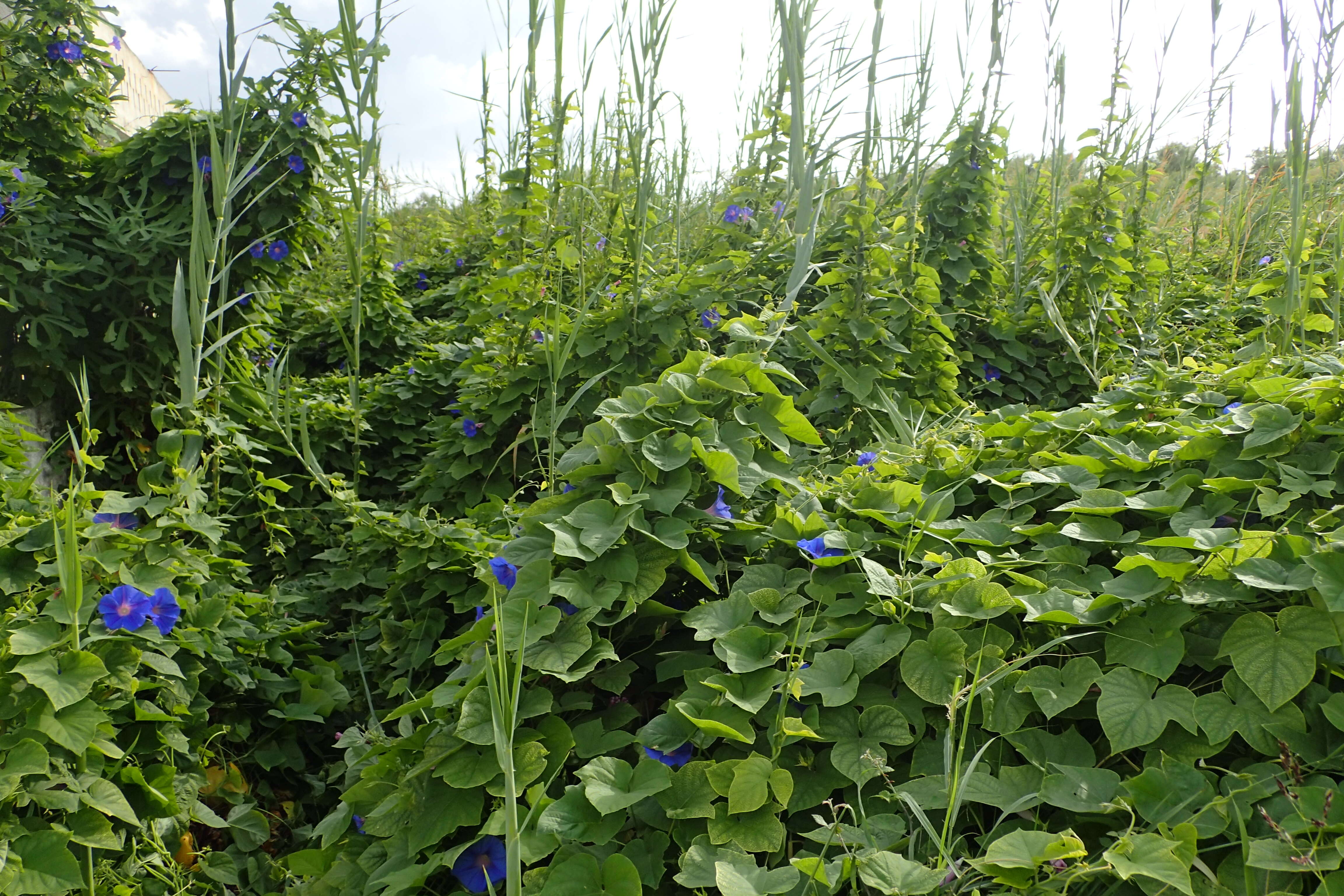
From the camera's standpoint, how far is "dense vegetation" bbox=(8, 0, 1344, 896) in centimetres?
87

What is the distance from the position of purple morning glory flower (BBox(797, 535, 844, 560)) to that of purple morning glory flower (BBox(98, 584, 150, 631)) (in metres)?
1.08

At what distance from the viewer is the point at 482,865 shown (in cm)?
96

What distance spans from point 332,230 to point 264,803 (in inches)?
78.6

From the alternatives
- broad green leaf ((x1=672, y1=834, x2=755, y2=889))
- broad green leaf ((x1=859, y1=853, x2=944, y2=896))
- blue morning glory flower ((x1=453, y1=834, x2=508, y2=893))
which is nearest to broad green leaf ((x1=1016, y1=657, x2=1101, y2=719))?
broad green leaf ((x1=859, y1=853, x2=944, y2=896))

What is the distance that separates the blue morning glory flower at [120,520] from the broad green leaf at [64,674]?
1.05 ft

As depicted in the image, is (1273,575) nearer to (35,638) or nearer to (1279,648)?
(1279,648)

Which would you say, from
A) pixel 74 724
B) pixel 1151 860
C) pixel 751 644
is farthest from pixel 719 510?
pixel 74 724

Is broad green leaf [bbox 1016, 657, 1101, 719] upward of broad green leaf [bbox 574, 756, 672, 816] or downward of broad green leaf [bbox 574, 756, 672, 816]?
upward

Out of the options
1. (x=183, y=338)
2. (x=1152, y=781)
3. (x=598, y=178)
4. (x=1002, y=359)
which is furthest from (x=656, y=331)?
(x=598, y=178)

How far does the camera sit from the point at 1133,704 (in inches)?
34.4

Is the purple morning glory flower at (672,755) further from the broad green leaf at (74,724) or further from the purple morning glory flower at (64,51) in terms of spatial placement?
the purple morning glory flower at (64,51)

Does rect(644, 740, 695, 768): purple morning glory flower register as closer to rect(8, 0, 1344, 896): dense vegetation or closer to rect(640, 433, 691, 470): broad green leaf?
rect(8, 0, 1344, 896): dense vegetation

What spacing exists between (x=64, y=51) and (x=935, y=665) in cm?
340

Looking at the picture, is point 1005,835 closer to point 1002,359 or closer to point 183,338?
point 183,338
